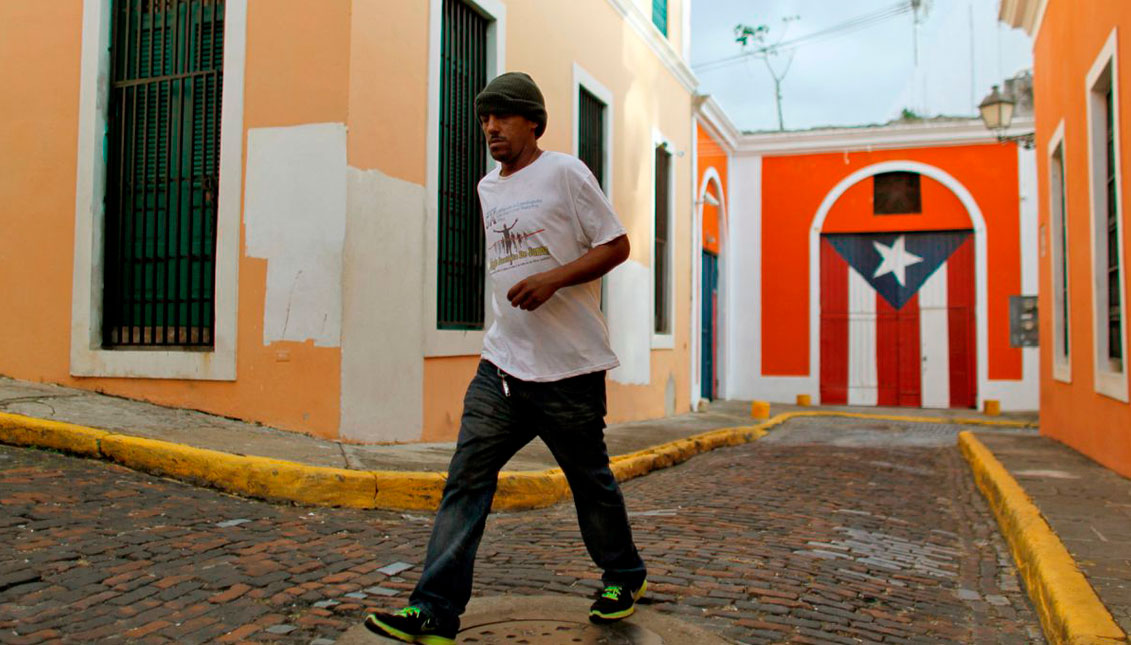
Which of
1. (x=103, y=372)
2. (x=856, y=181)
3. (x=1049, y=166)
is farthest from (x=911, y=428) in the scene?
(x=103, y=372)

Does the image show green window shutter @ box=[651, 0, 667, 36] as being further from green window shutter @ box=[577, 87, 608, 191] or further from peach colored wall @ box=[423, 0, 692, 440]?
green window shutter @ box=[577, 87, 608, 191]

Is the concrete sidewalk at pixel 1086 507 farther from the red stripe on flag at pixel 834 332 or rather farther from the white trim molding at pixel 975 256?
the red stripe on flag at pixel 834 332

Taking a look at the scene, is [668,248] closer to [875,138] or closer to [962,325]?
[875,138]

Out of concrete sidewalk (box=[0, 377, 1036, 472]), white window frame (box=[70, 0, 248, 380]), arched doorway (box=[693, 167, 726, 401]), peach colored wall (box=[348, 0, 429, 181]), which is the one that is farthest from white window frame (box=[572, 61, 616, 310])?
arched doorway (box=[693, 167, 726, 401])

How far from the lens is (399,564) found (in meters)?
3.86

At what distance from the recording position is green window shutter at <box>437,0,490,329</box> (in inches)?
313

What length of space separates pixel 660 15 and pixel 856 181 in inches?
284

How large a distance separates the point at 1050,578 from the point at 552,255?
237 cm

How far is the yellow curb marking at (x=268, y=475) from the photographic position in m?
5.03

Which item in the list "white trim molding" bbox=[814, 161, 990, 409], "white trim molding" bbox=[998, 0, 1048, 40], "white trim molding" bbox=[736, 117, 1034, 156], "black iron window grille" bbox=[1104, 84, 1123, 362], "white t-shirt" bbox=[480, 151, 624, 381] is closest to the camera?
"white t-shirt" bbox=[480, 151, 624, 381]

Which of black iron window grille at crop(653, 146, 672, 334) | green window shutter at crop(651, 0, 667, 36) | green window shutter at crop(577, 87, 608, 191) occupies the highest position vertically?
green window shutter at crop(651, 0, 667, 36)

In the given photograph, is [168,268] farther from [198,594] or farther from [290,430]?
[198,594]

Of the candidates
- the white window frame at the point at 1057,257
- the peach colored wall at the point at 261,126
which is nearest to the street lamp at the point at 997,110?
the white window frame at the point at 1057,257

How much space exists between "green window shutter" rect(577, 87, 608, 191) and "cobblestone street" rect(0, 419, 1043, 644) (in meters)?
5.76
